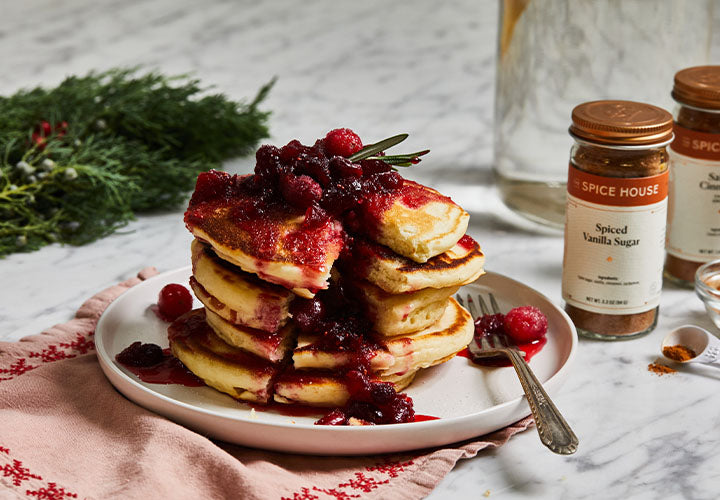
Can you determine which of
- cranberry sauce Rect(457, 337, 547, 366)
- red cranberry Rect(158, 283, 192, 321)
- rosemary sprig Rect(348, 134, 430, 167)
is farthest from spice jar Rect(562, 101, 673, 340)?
red cranberry Rect(158, 283, 192, 321)

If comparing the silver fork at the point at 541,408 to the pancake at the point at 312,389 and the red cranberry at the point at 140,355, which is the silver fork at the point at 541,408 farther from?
the red cranberry at the point at 140,355

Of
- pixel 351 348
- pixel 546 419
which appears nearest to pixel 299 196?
pixel 351 348

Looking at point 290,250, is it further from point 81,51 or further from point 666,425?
point 81,51

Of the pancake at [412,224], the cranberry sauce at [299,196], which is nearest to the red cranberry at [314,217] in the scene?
the cranberry sauce at [299,196]

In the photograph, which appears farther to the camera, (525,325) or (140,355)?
(525,325)

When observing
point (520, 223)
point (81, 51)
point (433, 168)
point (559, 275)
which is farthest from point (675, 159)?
point (81, 51)

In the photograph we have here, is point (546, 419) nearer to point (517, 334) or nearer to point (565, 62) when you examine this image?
point (517, 334)
